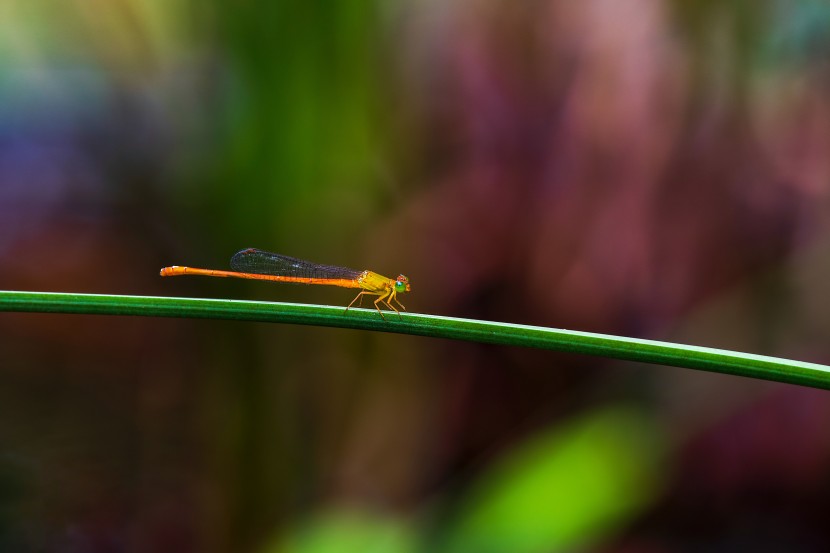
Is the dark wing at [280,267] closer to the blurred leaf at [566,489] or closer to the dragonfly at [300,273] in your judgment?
the dragonfly at [300,273]

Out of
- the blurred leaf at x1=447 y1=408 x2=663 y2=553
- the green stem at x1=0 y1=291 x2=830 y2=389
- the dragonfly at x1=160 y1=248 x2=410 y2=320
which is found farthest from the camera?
the dragonfly at x1=160 y1=248 x2=410 y2=320

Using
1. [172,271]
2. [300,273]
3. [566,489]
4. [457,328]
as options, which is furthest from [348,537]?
[457,328]

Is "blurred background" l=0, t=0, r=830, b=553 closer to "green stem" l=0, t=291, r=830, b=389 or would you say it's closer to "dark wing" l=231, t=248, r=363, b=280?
"dark wing" l=231, t=248, r=363, b=280

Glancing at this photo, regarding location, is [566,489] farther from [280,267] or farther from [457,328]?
[457,328]

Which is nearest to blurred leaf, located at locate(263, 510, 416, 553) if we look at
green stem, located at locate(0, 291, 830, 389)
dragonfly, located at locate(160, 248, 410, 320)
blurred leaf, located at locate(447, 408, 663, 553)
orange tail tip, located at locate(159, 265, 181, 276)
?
blurred leaf, located at locate(447, 408, 663, 553)

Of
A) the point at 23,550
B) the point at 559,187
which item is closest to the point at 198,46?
the point at 559,187

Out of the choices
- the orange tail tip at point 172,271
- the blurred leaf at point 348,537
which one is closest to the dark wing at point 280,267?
the orange tail tip at point 172,271
